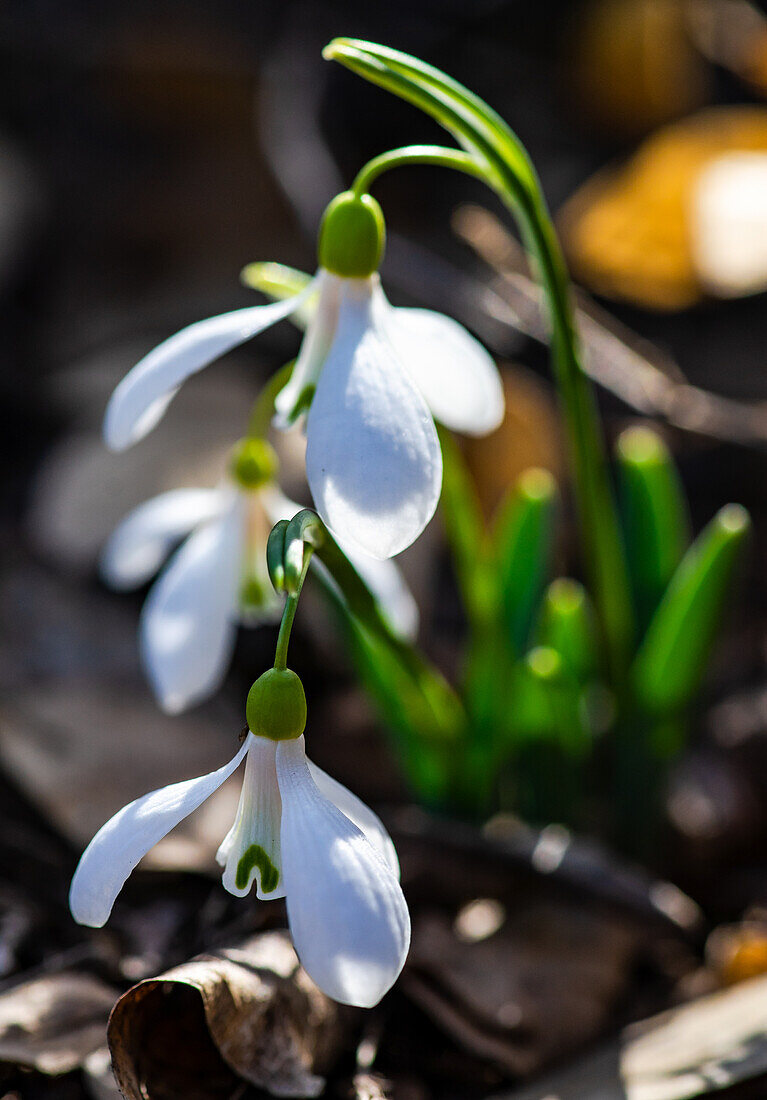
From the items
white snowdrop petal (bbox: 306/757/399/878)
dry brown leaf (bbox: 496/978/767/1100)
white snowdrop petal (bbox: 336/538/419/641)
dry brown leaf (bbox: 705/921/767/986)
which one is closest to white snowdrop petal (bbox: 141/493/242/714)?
white snowdrop petal (bbox: 336/538/419/641)

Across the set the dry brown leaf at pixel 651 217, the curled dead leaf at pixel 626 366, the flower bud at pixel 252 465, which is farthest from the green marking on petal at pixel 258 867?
the dry brown leaf at pixel 651 217

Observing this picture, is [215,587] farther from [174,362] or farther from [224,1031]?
[224,1031]

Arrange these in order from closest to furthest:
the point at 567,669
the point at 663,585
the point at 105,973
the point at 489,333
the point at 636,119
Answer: the point at 105,973 → the point at 567,669 → the point at 663,585 → the point at 489,333 → the point at 636,119

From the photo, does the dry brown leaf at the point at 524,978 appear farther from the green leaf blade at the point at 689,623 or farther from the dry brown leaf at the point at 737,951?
the green leaf blade at the point at 689,623

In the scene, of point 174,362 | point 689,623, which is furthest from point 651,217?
point 174,362

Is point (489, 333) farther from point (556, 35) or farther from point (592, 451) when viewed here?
point (556, 35)

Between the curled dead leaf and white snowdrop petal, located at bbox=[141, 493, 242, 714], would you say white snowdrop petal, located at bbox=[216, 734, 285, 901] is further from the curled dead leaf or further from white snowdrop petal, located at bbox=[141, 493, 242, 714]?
the curled dead leaf

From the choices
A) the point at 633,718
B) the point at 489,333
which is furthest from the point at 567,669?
the point at 489,333

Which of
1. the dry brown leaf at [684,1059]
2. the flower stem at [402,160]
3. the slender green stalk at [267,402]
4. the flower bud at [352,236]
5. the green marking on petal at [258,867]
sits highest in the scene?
the flower stem at [402,160]
